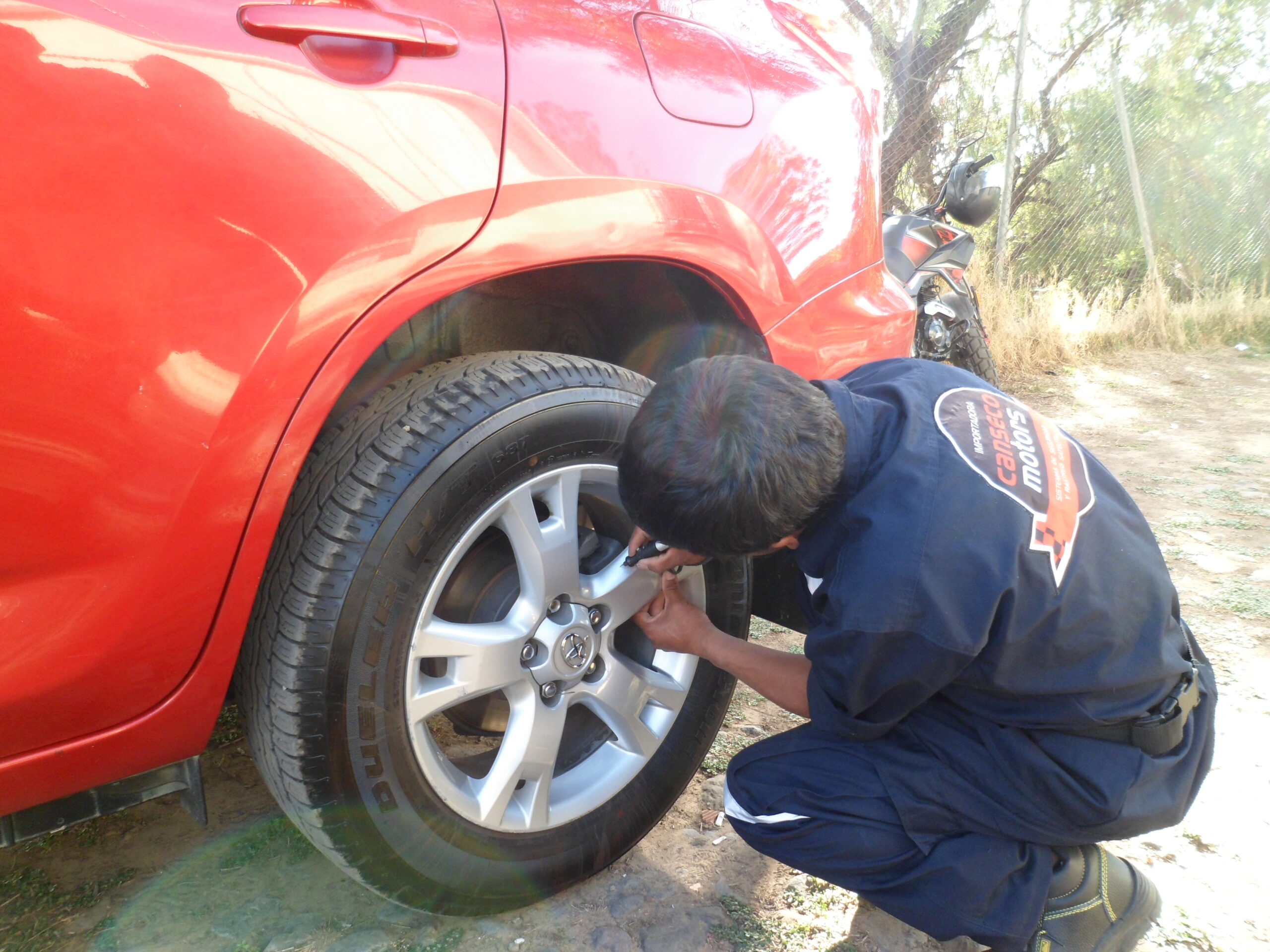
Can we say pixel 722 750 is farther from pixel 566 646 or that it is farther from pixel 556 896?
pixel 566 646

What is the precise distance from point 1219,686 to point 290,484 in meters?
2.51

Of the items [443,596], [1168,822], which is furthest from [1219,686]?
[443,596]

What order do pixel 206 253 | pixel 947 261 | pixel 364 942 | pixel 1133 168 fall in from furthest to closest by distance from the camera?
pixel 1133 168 → pixel 947 261 → pixel 364 942 → pixel 206 253

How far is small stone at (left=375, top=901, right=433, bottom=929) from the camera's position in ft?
4.92

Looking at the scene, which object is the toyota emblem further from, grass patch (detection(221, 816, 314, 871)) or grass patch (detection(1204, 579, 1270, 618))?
grass patch (detection(1204, 579, 1270, 618))

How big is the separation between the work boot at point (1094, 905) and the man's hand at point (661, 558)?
2.79 feet

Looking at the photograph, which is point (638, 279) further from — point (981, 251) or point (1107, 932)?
point (981, 251)

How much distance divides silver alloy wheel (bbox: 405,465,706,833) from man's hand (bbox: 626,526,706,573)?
37mm

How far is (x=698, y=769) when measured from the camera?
1927mm

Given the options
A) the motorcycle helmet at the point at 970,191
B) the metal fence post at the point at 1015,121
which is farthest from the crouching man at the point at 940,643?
the metal fence post at the point at 1015,121

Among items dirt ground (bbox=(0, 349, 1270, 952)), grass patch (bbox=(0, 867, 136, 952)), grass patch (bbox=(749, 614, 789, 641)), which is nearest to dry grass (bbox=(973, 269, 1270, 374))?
grass patch (bbox=(749, 614, 789, 641))

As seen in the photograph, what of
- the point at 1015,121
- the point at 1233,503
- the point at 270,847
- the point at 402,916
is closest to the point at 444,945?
the point at 402,916

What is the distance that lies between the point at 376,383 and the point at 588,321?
0.60 meters

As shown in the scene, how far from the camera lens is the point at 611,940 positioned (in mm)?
1495
